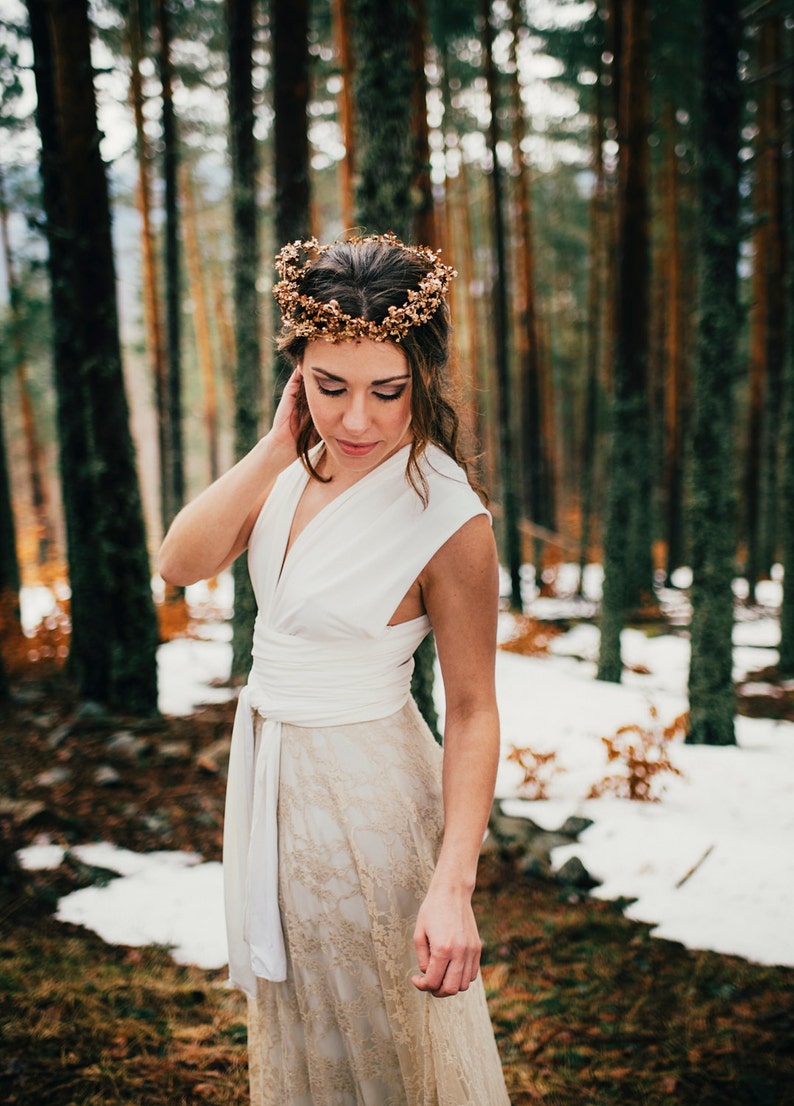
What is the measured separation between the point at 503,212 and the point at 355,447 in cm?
1417

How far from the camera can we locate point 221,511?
1770mm

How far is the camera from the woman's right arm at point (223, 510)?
1.77 m

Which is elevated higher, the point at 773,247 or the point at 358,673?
the point at 773,247

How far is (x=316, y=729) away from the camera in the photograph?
1.79 meters

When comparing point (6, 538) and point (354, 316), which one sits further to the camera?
point (6, 538)

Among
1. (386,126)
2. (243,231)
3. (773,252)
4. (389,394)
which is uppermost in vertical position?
(773,252)

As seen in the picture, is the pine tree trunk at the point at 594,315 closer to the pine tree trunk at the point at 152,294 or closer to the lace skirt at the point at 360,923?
the pine tree trunk at the point at 152,294

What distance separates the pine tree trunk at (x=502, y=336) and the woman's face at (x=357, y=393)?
10.8m

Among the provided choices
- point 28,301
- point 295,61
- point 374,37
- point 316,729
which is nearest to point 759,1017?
point 316,729

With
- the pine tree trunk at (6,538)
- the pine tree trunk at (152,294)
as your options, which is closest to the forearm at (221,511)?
the pine tree trunk at (6,538)

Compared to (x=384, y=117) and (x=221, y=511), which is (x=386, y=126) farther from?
(x=221, y=511)

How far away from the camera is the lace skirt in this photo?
1.76 m

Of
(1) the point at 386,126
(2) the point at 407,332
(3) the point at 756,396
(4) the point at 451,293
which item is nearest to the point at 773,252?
(3) the point at 756,396

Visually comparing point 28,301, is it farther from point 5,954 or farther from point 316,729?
point 316,729
